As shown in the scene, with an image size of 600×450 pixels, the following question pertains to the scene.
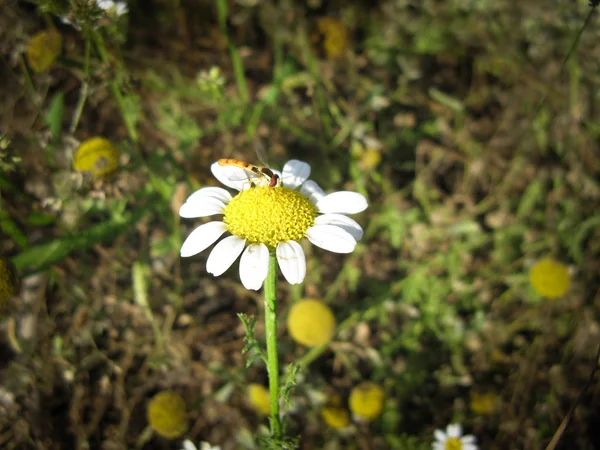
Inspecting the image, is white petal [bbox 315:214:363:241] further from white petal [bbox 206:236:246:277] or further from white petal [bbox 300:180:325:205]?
white petal [bbox 206:236:246:277]

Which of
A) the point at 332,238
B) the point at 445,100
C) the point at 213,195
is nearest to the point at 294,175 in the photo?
the point at 213,195

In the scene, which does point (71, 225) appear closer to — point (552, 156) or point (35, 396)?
point (35, 396)

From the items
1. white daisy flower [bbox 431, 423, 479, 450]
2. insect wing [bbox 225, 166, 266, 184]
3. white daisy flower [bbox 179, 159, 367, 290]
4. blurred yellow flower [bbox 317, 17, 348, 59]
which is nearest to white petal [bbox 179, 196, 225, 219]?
white daisy flower [bbox 179, 159, 367, 290]

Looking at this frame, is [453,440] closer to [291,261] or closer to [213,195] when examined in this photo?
[291,261]

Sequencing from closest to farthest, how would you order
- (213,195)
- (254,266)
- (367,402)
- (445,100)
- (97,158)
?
1. (254,266)
2. (213,195)
3. (97,158)
4. (367,402)
5. (445,100)

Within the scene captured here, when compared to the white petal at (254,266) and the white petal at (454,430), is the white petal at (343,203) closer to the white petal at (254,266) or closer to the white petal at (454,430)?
the white petal at (254,266)

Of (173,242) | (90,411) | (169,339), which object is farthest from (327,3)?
(90,411)
